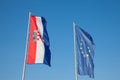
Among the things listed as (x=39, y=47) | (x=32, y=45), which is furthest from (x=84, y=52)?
(x=32, y=45)

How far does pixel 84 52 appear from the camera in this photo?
3183 cm

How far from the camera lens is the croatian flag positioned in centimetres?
2838

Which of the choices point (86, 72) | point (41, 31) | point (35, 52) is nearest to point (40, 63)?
point (35, 52)

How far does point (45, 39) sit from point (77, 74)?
15.3 feet

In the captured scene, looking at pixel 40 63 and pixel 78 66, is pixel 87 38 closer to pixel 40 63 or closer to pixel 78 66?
pixel 78 66

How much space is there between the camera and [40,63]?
1107 inches

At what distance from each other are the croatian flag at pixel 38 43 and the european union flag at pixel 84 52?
148 inches

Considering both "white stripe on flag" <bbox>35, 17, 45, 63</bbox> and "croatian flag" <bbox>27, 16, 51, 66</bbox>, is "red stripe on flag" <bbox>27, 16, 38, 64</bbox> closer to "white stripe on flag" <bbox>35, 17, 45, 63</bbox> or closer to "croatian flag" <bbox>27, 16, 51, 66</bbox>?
"croatian flag" <bbox>27, 16, 51, 66</bbox>

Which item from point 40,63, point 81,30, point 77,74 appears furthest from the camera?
point 81,30

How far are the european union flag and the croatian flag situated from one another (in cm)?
375

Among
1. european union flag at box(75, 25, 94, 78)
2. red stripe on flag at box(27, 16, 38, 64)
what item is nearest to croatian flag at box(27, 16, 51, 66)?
red stripe on flag at box(27, 16, 38, 64)

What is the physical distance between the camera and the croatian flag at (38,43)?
28.4 metres

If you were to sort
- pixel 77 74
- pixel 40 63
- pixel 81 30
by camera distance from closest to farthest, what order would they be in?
1. pixel 40 63
2. pixel 77 74
3. pixel 81 30

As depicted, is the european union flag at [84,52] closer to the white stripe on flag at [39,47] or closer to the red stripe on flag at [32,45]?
the white stripe on flag at [39,47]
